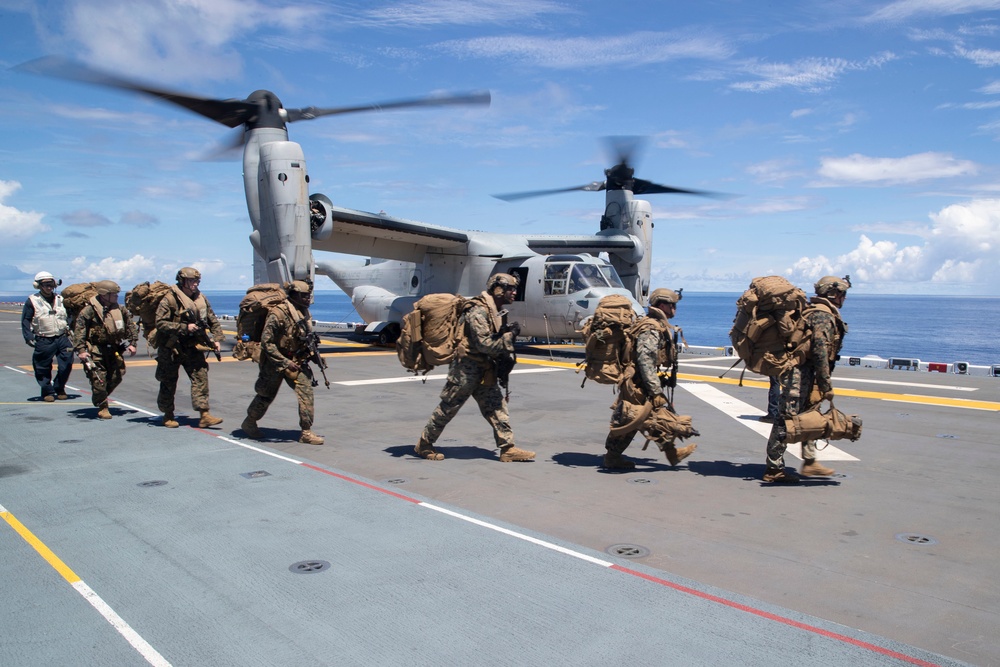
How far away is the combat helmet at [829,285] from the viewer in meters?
6.07

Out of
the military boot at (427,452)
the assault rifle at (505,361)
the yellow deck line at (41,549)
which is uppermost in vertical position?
the assault rifle at (505,361)

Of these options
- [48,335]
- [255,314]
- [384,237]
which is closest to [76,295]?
[48,335]

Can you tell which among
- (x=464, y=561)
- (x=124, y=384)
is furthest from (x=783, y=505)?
(x=124, y=384)

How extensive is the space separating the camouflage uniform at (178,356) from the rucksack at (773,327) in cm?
563

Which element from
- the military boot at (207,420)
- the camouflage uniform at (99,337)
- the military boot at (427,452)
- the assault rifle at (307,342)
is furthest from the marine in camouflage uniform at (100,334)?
the military boot at (427,452)

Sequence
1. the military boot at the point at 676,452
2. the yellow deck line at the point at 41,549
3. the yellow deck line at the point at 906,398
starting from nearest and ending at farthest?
the yellow deck line at the point at 41,549
the military boot at the point at 676,452
the yellow deck line at the point at 906,398

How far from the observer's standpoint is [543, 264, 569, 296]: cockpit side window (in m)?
17.9

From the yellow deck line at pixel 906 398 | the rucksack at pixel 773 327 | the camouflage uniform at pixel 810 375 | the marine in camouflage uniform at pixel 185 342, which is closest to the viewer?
the rucksack at pixel 773 327

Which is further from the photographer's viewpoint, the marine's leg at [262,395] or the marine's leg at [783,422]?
the marine's leg at [262,395]

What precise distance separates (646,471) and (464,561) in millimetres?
2866

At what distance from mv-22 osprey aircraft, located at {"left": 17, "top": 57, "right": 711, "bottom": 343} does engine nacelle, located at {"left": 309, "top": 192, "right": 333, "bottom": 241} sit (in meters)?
0.03

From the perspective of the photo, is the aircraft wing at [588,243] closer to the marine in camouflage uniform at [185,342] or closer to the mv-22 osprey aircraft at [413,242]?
the mv-22 osprey aircraft at [413,242]

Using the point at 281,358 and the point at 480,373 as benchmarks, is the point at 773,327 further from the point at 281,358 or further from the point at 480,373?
the point at 281,358

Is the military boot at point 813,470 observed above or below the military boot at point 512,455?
above
